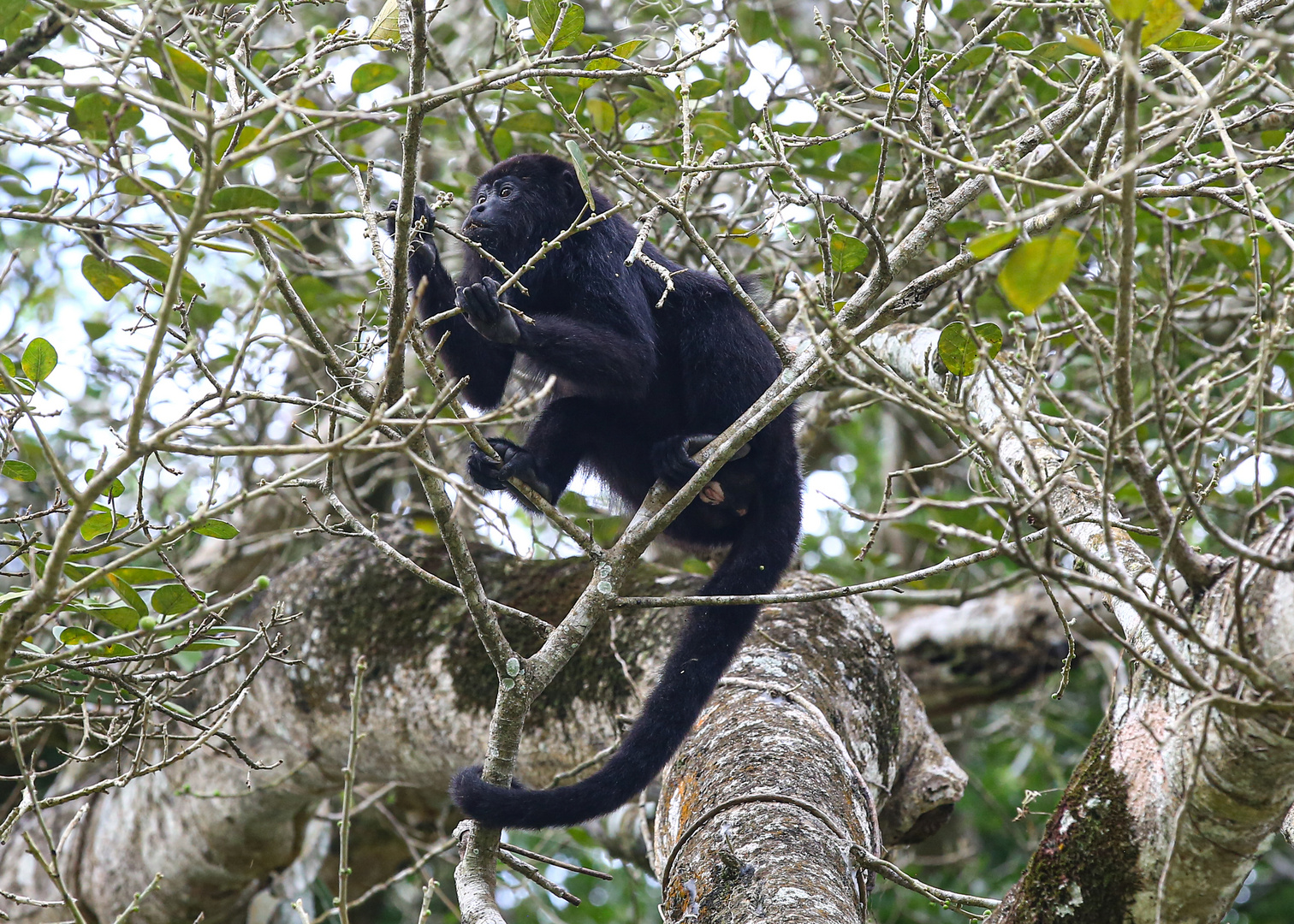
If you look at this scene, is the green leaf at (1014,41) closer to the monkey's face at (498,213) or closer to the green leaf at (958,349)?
the green leaf at (958,349)

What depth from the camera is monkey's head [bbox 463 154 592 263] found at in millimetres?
3637

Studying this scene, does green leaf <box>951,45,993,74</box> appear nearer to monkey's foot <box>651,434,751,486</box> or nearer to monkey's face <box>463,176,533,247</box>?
monkey's foot <box>651,434,751,486</box>

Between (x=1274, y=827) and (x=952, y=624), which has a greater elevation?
(x=952, y=624)

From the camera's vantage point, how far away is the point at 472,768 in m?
2.59

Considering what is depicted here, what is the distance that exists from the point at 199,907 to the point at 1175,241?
199 inches

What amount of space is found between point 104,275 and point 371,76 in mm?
1244

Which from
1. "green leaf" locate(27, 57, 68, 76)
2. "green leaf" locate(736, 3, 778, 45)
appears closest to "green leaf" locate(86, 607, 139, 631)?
"green leaf" locate(27, 57, 68, 76)

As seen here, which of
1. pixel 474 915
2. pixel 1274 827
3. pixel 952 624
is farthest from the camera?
pixel 952 624

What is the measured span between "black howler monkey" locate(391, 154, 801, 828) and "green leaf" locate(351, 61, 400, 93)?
1.66 ft

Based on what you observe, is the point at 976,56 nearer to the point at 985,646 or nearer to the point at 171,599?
the point at 985,646

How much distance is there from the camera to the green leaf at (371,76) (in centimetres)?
338

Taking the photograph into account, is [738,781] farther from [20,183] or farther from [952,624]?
[20,183]

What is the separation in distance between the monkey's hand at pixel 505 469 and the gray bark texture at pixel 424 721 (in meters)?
0.61

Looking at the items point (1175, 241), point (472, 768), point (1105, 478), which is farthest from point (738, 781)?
point (1175, 241)
